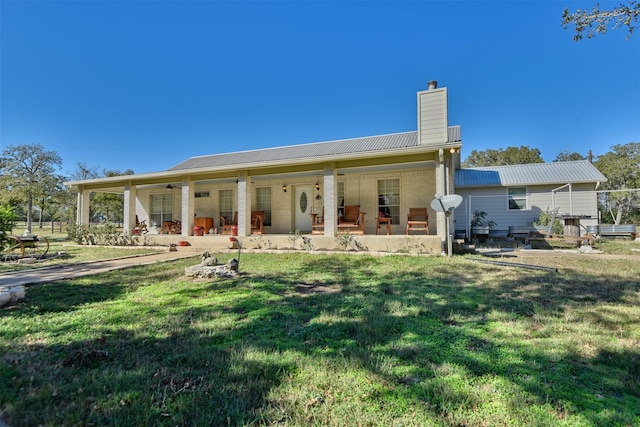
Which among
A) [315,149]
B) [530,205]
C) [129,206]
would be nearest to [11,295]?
[129,206]

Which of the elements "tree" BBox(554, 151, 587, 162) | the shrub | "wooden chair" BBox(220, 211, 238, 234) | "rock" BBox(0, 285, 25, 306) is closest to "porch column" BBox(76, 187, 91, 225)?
"wooden chair" BBox(220, 211, 238, 234)

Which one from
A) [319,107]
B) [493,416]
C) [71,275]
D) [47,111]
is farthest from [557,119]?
[47,111]

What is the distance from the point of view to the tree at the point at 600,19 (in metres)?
4.49

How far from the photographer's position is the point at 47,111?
22.9 m

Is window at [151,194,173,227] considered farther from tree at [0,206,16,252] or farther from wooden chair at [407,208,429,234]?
wooden chair at [407,208,429,234]

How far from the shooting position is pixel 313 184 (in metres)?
12.9

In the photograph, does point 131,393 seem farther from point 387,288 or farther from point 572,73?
point 572,73

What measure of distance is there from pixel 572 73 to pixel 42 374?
21611 millimetres

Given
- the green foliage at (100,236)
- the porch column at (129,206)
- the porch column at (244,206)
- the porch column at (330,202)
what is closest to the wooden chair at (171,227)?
the porch column at (129,206)

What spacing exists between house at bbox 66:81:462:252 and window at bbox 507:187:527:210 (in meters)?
5.06

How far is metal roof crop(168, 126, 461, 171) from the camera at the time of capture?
13175 mm

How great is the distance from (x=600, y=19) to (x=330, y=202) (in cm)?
694

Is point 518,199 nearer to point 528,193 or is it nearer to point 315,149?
point 528,193

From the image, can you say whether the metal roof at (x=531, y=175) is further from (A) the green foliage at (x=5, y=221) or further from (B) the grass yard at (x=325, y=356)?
(A) the green foliage at (x=5, y=221)
